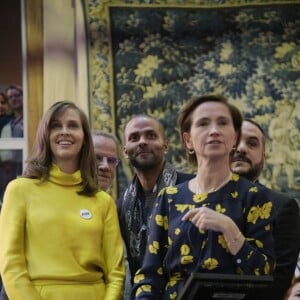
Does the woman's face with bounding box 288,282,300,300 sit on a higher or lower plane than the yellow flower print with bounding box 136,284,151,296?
lower

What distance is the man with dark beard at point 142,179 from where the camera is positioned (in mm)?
3566

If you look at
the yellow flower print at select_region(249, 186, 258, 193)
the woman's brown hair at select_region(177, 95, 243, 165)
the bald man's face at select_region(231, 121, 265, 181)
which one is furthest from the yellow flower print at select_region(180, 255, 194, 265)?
the bald man's face at select_region(231, 121, 265, 181)

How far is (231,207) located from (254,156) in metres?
1.21

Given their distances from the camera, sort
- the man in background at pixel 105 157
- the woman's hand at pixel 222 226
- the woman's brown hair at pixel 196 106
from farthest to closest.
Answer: the man in background at pixel 105 157, the woman's brown hair at pixel 196 106, the woman's hand at pixel 222 226

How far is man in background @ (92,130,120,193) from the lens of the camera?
13.4 feet

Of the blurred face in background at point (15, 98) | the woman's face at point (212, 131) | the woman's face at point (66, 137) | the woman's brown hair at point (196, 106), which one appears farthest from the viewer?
the blurred face in background at point (15, 98)

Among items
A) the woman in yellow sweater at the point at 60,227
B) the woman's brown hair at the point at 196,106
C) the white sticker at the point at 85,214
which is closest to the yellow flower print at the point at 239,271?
the woman's brown hair at the point at 196,106

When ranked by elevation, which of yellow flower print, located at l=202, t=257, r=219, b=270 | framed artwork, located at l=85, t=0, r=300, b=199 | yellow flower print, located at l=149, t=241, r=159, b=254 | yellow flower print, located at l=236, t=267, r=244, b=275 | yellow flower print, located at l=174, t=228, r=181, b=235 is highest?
framed artwork, located at l=85, t=0, r=300, b=199

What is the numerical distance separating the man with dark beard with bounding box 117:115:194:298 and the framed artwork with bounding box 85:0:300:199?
184 cm

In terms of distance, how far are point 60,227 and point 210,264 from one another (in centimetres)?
76

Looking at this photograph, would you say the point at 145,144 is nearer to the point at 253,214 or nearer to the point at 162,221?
the point at 162,221

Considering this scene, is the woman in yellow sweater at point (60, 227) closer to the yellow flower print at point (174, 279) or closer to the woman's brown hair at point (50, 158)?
the woman's brown hair at point (50, 158)

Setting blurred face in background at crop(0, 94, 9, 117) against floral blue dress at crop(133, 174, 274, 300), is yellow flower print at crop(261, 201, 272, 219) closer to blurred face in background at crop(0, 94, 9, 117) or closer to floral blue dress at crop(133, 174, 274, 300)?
floral blue dress at crop(133, 174, 274, 300)

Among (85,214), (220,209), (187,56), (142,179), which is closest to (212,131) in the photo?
(220,209)
